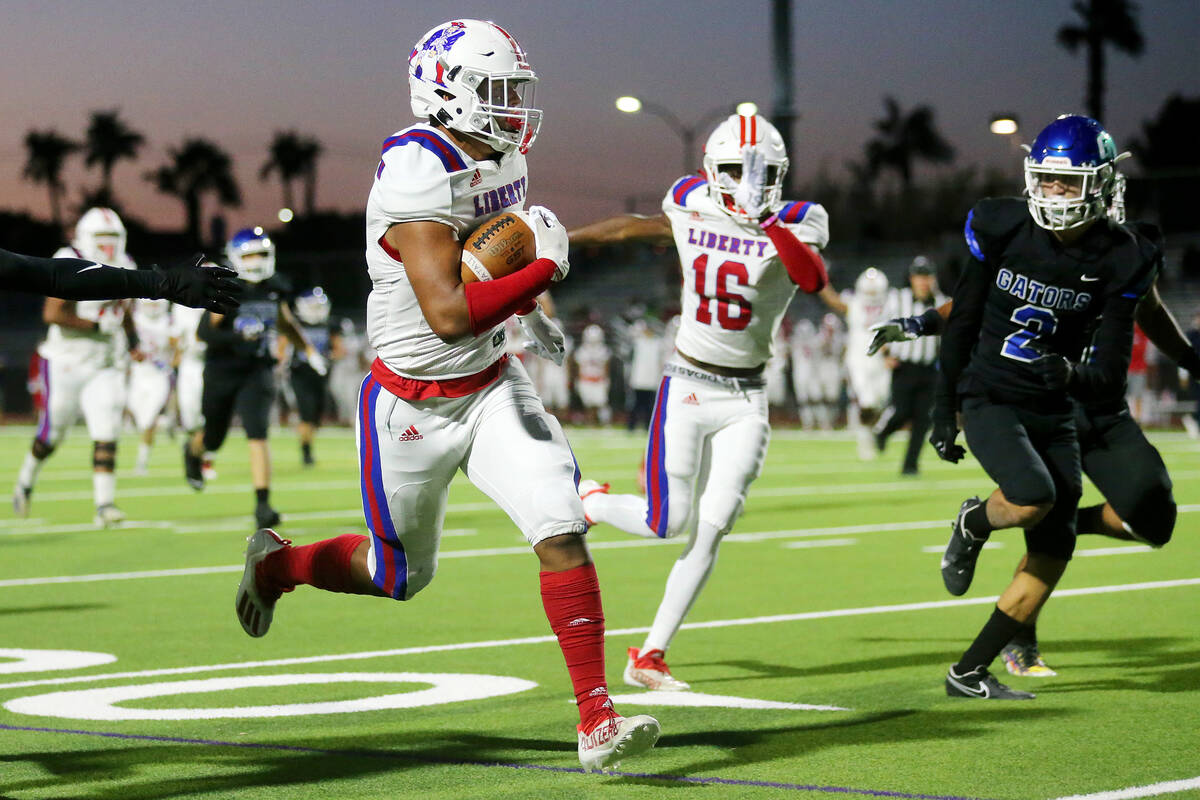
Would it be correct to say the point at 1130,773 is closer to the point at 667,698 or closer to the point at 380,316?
the point at 667,698

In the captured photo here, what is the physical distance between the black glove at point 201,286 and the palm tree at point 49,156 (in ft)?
289

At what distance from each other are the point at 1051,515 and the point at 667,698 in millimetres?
1502

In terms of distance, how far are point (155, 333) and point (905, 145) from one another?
57.9 m

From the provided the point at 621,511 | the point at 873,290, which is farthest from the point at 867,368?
the point at 621,511

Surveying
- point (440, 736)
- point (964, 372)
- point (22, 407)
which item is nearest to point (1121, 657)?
point (964, 372)

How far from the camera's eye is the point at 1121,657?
685 cm

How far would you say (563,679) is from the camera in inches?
256

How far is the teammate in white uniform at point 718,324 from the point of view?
6.71m

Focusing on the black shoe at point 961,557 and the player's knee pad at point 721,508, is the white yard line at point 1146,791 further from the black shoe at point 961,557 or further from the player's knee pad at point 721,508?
the player's knee pad at point 721,508

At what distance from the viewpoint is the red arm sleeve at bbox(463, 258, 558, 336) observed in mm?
4805

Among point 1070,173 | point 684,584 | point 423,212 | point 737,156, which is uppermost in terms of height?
point 737,156

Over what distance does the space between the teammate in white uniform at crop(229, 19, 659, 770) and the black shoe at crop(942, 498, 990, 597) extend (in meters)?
1.81

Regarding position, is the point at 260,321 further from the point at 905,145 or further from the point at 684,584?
the point at 905,145

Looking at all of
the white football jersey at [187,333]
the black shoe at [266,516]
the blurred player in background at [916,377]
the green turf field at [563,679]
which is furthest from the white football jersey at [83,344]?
the blurred player in background at [916,377]
